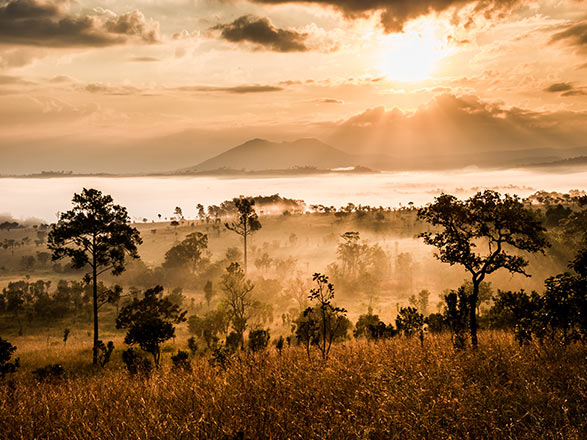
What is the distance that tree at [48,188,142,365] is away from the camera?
31.2m

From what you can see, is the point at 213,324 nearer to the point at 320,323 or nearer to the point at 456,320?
the point at 320,323

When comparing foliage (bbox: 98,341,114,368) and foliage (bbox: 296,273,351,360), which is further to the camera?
foliage (bbox: 98,341,114,368)

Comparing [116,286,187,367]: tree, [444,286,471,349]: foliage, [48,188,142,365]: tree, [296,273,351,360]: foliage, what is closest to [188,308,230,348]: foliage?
[296,273,351,360]: foliage

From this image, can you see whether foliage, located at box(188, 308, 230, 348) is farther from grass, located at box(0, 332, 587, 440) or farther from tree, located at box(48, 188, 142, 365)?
grass, located at box(0, 332, 587, 440)

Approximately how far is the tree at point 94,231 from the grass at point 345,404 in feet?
75.6

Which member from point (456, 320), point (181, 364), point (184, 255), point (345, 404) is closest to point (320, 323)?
point (456, 320)

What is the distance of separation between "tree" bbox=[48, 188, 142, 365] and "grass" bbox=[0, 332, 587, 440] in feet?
75.6

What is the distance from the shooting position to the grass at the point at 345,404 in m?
6.44

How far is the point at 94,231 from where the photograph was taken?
32.1 metres

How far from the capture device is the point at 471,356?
11227 mm

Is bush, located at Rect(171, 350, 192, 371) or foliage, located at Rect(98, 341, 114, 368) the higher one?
bush, located at Rect(171, 350, 192, 371)

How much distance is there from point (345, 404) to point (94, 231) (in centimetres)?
3066

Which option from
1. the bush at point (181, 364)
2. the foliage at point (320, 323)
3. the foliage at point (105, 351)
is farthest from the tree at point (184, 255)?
the bush at point (181, 364)

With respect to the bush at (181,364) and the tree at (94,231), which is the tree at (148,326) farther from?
the tree at (94,231)
